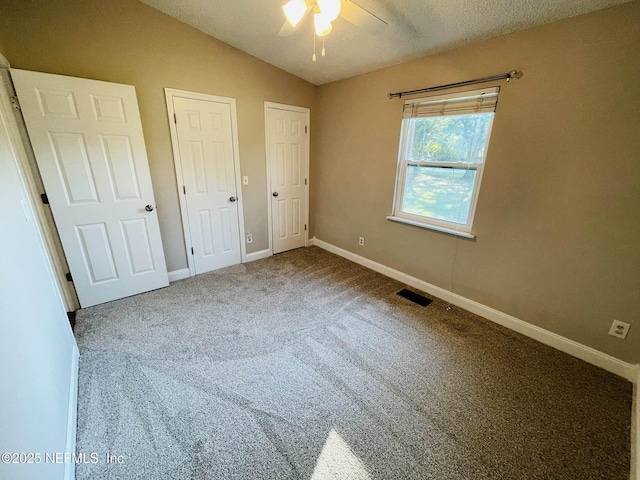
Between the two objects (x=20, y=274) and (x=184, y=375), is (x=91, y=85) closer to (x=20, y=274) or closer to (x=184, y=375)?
(x=20, y=274)

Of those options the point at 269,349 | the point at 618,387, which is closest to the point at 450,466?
the point at 269,349

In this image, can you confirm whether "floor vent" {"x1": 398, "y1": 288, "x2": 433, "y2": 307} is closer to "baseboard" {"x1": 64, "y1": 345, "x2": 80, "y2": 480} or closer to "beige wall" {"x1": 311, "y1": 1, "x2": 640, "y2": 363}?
"beige wall" {"x1": 311, "y1": 1, "x2": 640, "y2": 363}

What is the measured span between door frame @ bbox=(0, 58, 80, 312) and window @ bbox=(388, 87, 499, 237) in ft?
10.5

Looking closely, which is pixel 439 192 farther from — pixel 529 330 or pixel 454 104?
pixel 529 330

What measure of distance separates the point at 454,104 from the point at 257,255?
2863 mm

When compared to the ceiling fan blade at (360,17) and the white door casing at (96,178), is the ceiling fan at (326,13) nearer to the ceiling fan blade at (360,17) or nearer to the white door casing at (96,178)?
the ceiling fan blade at (360,17)

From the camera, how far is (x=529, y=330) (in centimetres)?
211

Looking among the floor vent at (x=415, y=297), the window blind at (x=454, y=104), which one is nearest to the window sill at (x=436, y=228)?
the floor vent at (x=415, y=297)

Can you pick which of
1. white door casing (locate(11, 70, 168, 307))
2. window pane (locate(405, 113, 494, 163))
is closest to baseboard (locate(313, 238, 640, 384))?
window pane (locate(405, 113, 494, 163))

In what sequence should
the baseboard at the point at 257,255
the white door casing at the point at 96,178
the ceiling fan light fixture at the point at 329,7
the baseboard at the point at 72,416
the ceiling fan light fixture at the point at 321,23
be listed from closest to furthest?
the baseboard at the point at 72,416, the ceiling fan light fixture at the point at 329,7, the ceiling fan light fixture at the point at 321,23, the white door casing at the point at 96,178, the baseboard at the point at 257,255

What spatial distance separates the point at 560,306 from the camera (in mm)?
1941

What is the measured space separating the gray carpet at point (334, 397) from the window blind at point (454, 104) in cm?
183

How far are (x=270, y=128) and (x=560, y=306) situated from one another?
3.43 meters

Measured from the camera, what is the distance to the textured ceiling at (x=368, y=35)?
167 cm
